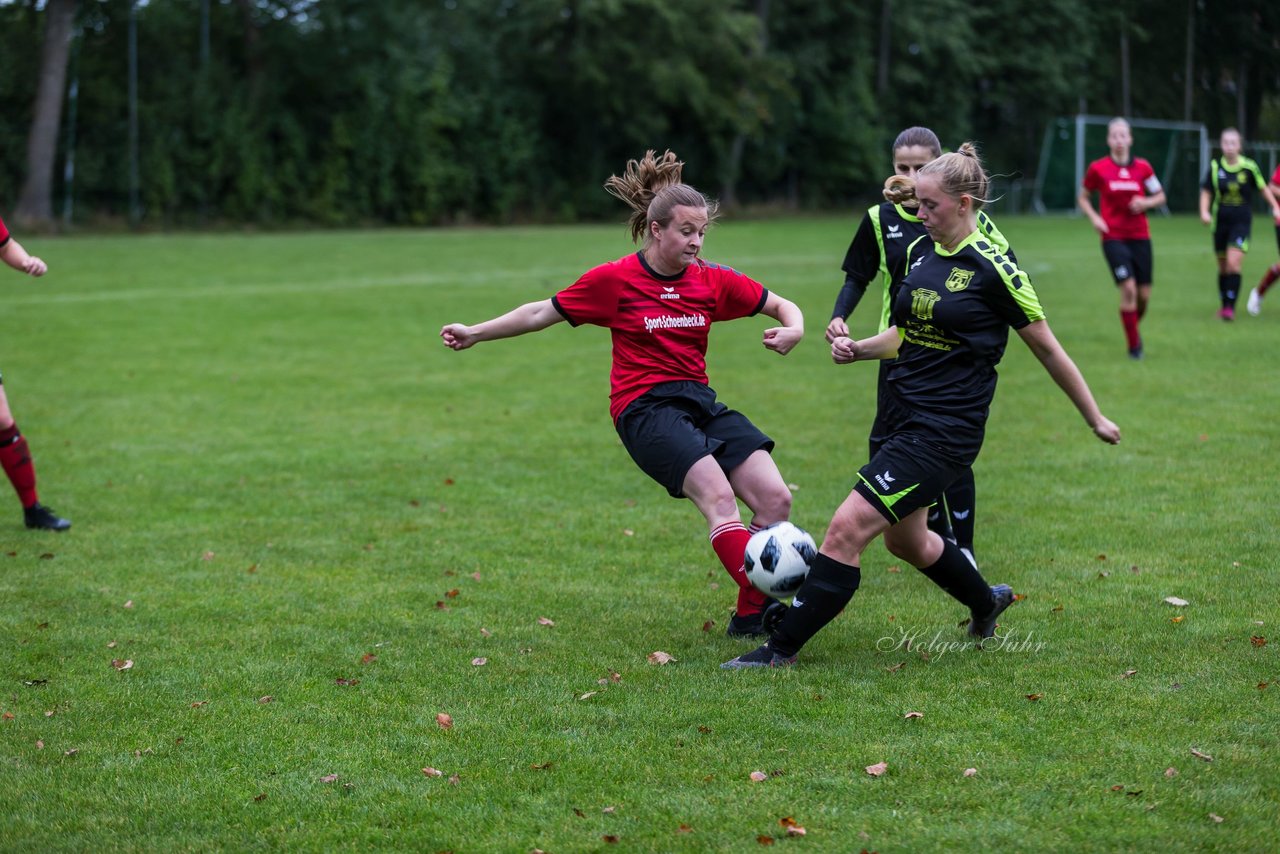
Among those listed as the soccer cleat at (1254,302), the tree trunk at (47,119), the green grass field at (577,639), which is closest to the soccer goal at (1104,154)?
A: the soccer cleat at (1254,302)

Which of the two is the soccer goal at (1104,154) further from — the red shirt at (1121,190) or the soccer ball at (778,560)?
the soccer ball at (778,560)

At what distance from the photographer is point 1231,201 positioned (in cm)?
1702

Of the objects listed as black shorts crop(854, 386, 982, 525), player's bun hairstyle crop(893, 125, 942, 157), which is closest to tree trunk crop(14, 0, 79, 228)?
player's bun hairstyle crop(893, 125, 942, 157)

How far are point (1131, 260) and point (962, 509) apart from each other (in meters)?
8.56

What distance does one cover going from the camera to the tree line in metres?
42.7

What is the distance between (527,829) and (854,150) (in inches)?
2189

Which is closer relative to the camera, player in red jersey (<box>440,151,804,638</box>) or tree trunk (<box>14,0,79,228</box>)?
player in red jersey (<box>440,151,804,638</box>)

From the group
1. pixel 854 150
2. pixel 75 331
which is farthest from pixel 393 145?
pixel 75 331

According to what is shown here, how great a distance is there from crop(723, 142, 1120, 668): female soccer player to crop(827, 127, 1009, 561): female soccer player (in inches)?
35.4

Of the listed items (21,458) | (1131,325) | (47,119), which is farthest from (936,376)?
(47,119)

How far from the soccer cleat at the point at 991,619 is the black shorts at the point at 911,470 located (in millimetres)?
776

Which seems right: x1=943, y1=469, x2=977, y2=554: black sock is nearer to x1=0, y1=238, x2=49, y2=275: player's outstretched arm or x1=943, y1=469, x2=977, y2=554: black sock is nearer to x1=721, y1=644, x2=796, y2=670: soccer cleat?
x1=721, y1=644, x2=796, y2=670: soccer cleat

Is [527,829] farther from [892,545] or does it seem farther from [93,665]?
[93,665]

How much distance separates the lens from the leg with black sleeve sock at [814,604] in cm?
536
